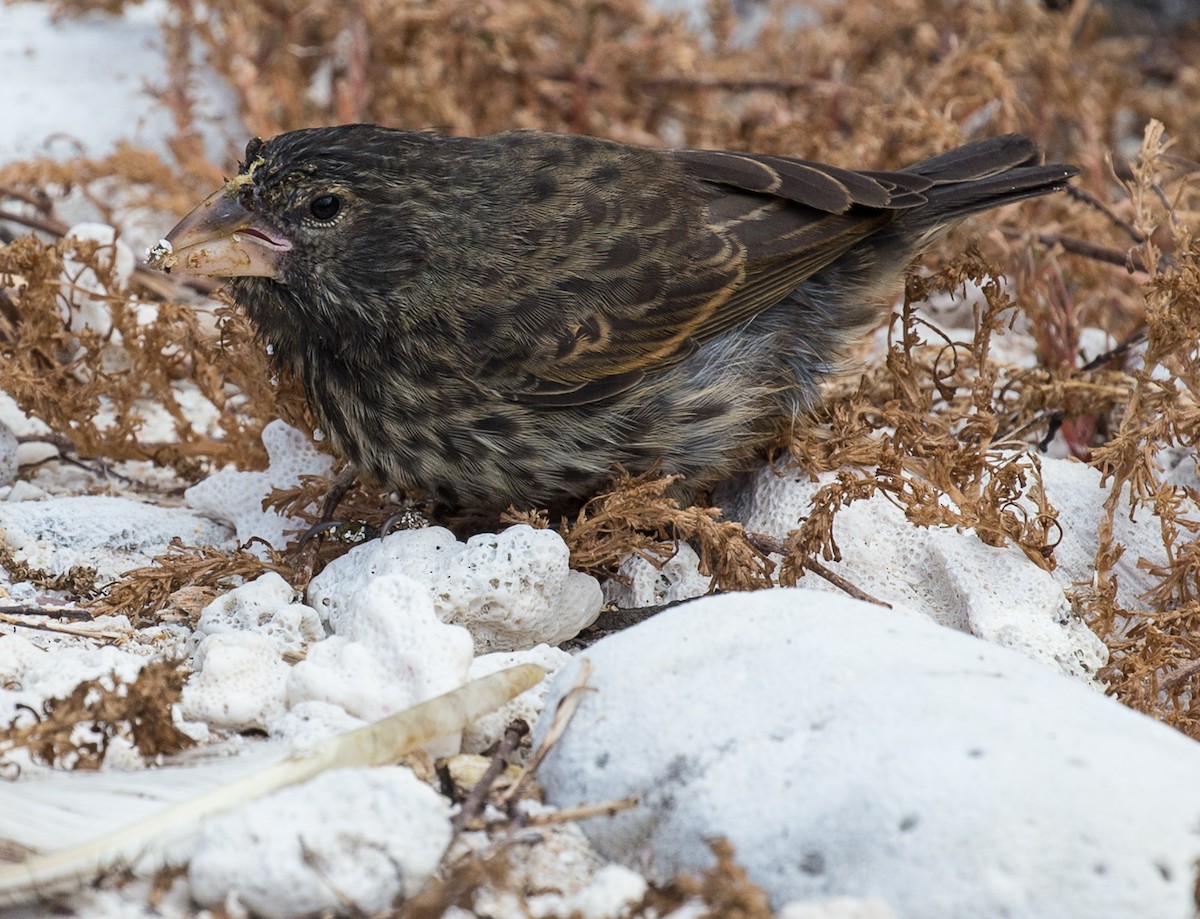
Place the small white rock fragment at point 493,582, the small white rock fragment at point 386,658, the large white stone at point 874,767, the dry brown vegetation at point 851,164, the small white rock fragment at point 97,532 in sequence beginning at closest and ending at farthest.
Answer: the large white stone at point 874,767 < the small white rock fragment at point 386,658 < the small white rock fragment at point 493,582 < the dry brown vegetation at point 851,164 < the small white rock fragment at point 97,532

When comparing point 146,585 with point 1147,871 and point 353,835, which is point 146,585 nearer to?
point 353,835

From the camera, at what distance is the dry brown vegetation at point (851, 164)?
317 cm

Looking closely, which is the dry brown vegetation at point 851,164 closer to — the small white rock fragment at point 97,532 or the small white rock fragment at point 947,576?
the small white rock fragment at point 947,576

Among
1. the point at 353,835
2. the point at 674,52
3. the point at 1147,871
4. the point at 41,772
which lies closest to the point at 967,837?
the point at 1147,871

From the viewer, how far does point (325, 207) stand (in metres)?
3.39

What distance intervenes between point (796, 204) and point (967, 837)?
210cm

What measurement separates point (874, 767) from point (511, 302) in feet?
5.36

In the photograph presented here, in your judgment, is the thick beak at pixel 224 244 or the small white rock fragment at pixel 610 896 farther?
the thick beak at pixel 224 244

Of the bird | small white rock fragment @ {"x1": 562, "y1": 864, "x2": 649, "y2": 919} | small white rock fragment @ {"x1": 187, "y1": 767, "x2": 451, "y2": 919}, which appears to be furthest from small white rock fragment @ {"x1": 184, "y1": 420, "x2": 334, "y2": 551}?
small white rock fragment @ {"x1": 562, "y1": 864, "x2": 649, "y2": 919}

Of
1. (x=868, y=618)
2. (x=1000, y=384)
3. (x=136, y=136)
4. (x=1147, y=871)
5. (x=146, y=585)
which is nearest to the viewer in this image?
(x=1147, y=871)

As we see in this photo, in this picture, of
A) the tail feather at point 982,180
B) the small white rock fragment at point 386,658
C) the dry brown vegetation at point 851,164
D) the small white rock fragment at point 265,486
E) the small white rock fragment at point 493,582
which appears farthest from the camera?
the tail feather at point 982,180

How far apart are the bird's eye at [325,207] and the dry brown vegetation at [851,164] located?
0.42 m

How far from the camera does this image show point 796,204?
12.2 ft

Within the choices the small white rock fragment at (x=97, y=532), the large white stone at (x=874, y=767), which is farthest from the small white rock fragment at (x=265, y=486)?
the large white stone at (x=874, y=767)
